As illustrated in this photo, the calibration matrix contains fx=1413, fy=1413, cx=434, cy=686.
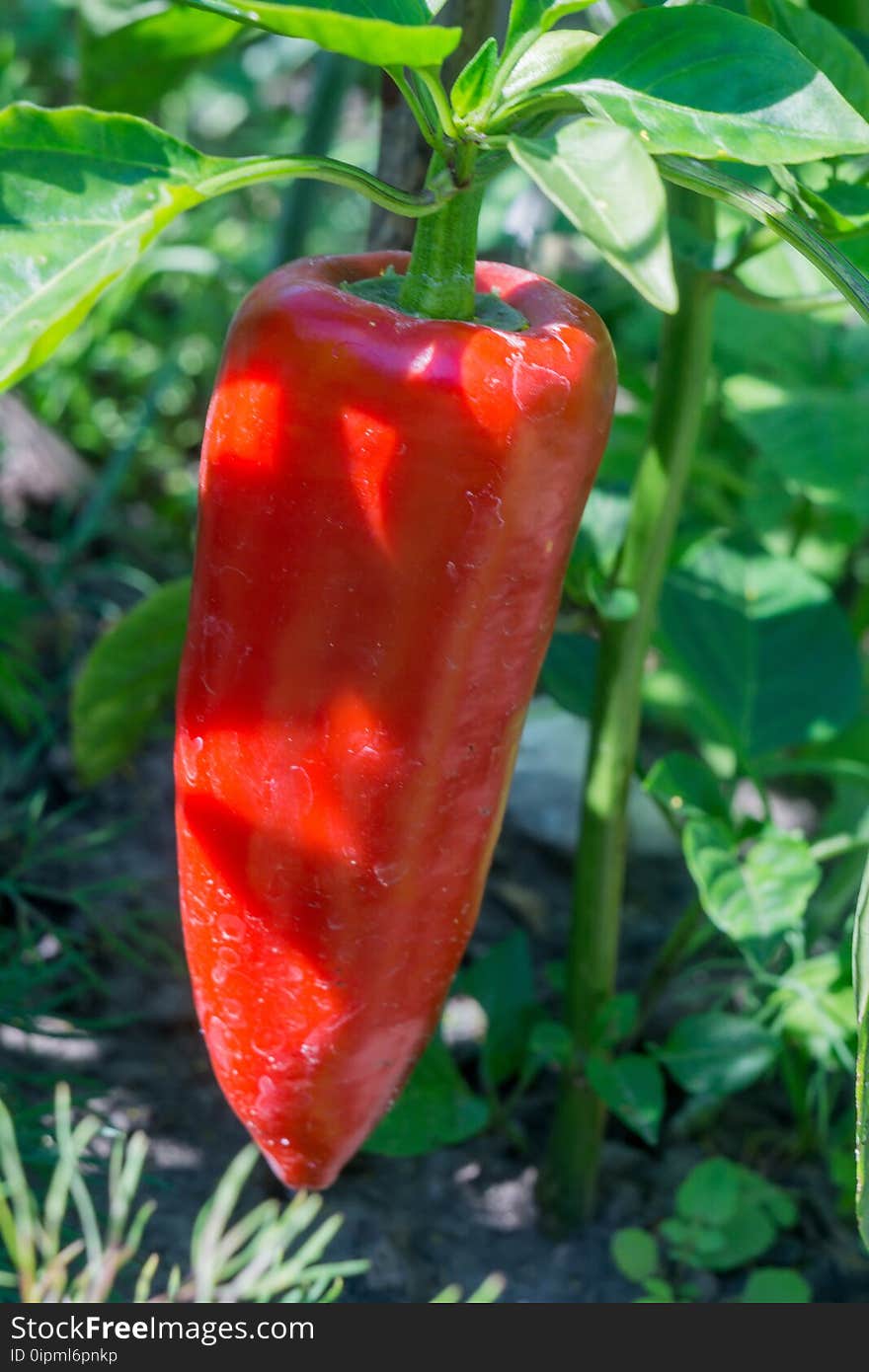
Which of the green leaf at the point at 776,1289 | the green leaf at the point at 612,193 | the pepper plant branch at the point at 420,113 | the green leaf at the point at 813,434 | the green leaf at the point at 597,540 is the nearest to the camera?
the green leaf at the point at 612,193

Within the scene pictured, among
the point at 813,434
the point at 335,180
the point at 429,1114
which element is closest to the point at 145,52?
the point at 335,180

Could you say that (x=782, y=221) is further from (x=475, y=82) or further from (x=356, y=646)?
(x=356, y=646)

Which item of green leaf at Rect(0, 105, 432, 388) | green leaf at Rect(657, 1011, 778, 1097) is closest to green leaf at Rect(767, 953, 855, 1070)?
green leaf at Rect(657, 1011, 778, 1097)

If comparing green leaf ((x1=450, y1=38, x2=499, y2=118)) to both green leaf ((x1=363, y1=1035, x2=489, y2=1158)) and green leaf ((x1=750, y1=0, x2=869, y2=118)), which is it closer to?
green leaf ((x1=750, y1=0, x2=869, y2=118))

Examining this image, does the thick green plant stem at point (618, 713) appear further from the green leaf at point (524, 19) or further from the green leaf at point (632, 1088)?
the green leaf at point (524, 19)

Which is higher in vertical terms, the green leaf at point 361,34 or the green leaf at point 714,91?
the green leaf at point 361,34

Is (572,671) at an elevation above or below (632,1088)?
above

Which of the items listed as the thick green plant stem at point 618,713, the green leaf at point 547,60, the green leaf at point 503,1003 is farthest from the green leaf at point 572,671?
the green leaf at point 547,60
